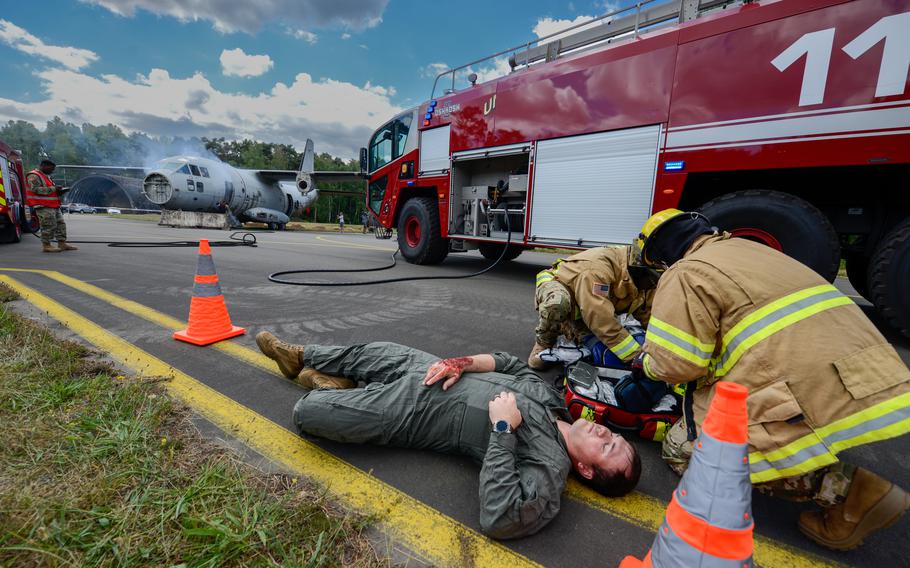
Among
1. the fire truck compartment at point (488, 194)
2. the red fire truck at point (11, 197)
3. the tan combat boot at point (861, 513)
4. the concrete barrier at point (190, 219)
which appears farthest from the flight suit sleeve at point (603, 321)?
the concrete barrier at point (190, 219)

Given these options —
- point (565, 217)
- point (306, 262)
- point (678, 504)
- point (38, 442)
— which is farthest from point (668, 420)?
point (306, 262)

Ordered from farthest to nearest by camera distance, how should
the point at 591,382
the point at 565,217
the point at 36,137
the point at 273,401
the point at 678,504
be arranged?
the point at 36,137, the point at 565,217, the point at 591,382, the point at 273,401, the point at 678,504

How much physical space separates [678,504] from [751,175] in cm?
438

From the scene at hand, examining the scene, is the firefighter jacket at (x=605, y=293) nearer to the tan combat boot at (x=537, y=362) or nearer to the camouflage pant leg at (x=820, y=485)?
the tan combat boot at (x=537, y=362)

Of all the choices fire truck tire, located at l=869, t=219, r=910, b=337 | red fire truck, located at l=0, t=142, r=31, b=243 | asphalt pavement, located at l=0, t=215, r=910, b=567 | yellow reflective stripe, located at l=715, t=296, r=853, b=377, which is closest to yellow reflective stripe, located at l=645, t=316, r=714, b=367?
yellow reflective stripe, located at l=715, t=296, r=853, b=377

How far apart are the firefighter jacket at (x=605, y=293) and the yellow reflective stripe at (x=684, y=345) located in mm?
911

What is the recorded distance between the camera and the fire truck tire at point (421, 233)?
7.46 m

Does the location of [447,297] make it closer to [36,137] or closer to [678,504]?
[678,504]

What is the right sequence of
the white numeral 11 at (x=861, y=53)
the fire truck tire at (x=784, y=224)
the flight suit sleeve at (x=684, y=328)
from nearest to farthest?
the flight suit sleeve at (x=684, y=328) < the white numeral 11 at (x=861, y=53) < the fire truck tire at (x=784, y=224)

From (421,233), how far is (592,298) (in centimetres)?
533

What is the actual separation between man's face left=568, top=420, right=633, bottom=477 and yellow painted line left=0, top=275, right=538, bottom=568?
0.51m

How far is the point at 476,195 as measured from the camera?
6.88m

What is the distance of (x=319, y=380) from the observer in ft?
7.06

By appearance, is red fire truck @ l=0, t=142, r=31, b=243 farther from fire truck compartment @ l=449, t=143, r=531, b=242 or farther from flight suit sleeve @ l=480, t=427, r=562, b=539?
flight suit sleeve @ l=480, t=427, r=562, b=539
